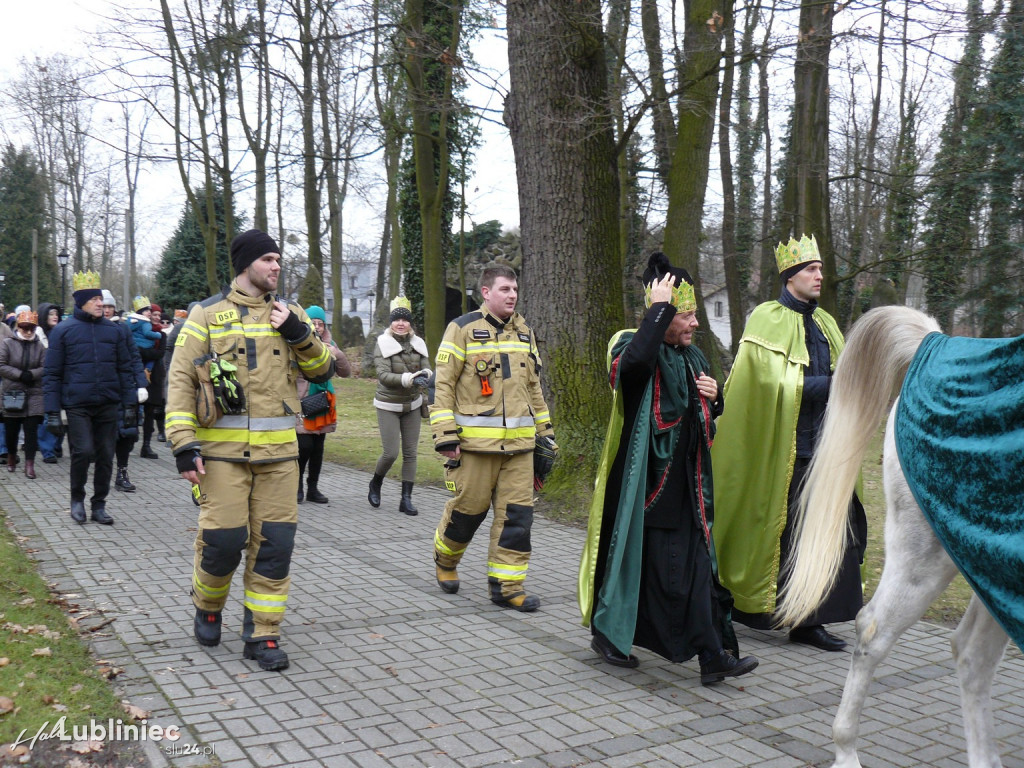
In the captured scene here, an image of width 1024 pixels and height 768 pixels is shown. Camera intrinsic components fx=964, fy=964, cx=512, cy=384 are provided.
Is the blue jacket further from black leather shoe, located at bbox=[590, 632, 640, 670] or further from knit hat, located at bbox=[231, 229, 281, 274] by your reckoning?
black leather shoe, located at bbox=[590, 632, 640, 670]

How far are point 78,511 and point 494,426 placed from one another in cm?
479

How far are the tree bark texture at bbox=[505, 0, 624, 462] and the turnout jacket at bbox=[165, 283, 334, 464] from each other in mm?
4508

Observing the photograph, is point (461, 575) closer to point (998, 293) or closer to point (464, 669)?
point (464, 669)

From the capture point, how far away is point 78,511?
9008 millimetres

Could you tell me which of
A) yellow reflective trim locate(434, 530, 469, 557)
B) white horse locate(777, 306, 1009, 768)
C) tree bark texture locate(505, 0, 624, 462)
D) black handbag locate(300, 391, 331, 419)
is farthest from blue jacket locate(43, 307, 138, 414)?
white horse locate(777, 306, 1009, 768)

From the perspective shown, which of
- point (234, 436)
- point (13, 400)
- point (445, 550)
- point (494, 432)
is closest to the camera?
point (234, 436)

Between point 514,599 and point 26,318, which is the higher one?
point 26,318

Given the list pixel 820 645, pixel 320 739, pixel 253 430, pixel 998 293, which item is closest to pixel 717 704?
pixel 820 645

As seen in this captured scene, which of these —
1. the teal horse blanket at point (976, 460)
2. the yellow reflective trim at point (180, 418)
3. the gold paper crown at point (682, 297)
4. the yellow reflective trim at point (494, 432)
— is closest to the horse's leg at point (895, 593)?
the teal horse blanket at point (976, 460)

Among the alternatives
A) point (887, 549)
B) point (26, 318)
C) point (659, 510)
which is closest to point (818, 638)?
point (659, 510)

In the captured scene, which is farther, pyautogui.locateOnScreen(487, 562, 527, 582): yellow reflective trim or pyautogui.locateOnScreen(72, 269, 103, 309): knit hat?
pyautogui.locateOnScreen(72, 269, 103, 309): knit hat

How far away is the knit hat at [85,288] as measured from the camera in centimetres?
938

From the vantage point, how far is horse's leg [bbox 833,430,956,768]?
149 inches

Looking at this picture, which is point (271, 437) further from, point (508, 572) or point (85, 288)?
point (85, 288)
